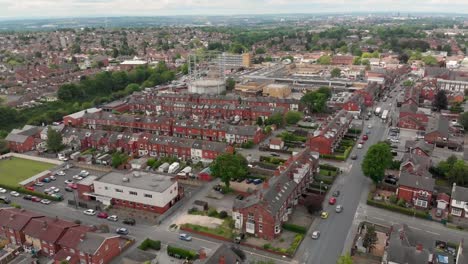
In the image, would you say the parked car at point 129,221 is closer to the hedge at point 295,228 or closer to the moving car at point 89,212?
the moving car at point 89,212

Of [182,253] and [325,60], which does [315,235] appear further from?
[325,60]

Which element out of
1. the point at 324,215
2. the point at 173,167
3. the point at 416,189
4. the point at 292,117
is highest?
the point at 292,117

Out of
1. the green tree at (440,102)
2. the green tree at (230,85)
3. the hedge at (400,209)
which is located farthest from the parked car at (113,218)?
the green tree at (440,102)

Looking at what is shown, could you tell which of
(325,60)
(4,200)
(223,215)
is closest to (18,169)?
(4,200)

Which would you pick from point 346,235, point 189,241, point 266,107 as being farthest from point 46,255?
point 266,107

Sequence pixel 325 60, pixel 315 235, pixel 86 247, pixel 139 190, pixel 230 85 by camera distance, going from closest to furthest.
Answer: pixel 86 247 < pixel 315 235 < pixel 139 190 < pixel 230 85 < pixel 325 60

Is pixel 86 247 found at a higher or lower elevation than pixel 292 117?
lower

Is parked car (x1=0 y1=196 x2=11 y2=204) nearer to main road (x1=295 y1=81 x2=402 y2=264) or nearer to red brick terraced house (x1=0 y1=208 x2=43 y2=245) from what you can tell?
red brick terraced house (x1=0 y1=208 x2=43 y2=245)

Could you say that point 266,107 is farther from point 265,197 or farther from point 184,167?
point 265,197
